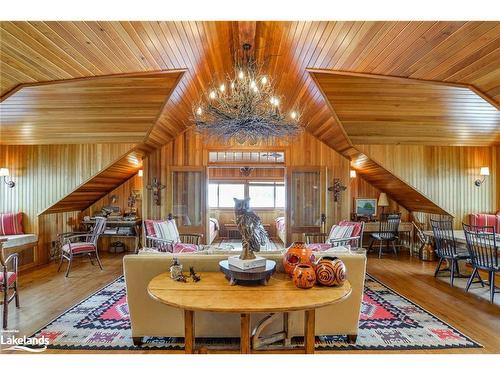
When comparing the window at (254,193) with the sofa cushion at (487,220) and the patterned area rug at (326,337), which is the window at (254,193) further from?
the patterned area rug at (326,337)

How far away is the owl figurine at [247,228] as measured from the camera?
224cm

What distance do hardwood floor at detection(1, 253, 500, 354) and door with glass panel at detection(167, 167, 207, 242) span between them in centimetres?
161

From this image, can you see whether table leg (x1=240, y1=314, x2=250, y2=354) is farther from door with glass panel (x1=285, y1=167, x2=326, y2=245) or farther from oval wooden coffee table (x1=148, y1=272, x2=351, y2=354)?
door with glass panel (x1=285, y1=167, x2=326, y2=245)

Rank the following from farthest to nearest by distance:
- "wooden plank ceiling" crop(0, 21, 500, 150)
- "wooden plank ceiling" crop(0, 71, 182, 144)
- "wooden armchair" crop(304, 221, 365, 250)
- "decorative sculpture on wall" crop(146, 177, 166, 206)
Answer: "decorative sculpture on wall" crop(146, 177, 166, 206), "wooden armchair" crop(304, 221, 365, 250), "wooden plank ceiling" crop(0, 71, 182, 144), "wooden plank ceiling" crop(0, 21, 500, 150)

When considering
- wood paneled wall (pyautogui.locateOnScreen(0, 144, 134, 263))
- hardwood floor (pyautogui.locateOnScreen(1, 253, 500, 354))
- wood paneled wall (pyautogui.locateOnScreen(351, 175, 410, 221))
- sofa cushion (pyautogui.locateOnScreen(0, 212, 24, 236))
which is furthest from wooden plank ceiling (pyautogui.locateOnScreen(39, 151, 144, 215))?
wood paneled wall (pyautogui.locateOnScreen(351, 175, 410, 221))

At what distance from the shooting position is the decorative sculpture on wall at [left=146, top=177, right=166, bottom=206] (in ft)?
22.2

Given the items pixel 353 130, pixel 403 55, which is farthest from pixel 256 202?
pixel 403 55

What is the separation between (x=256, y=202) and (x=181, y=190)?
355 centimetres

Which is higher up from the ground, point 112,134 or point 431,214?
point 112,134

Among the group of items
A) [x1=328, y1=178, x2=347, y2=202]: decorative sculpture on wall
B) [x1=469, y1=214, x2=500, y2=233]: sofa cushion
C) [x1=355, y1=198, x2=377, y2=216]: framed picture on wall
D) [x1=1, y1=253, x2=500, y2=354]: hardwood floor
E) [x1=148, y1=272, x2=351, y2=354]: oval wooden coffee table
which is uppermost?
[x1=328, y1=178, x2=347, y2=202]: decorative sculpture on wall

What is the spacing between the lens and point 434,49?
2.79 meters

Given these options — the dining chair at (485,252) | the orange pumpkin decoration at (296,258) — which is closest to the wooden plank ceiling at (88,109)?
the orange pumpkin decoration at (296,258)

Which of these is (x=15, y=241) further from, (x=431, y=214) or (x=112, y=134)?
(x=431, y=214)

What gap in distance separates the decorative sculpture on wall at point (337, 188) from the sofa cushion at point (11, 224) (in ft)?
21.3
